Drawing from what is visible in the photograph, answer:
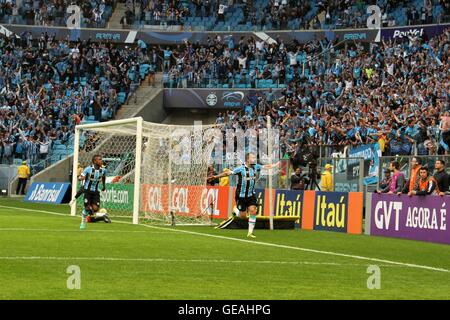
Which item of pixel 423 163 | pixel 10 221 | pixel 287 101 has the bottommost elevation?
pixel 10 221

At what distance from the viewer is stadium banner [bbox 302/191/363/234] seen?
27250mm

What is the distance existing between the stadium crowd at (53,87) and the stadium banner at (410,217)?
25214mm

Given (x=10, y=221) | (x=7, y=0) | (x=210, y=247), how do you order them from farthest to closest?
(x=7, y=0) → (x=10, y=221) → (x=210, y=247)

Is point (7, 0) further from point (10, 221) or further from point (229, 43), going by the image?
point (10, 221)

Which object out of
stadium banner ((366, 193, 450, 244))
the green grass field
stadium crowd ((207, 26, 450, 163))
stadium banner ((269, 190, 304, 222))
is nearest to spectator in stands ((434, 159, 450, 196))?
stadium banner ((366, 193, 450, 244))

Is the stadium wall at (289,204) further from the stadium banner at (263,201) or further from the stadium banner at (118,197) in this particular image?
the stadium banner at (118,197)

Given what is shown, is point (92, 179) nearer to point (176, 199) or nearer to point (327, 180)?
point (176, 199)

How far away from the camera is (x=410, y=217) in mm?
24844

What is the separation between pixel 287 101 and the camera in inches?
1827

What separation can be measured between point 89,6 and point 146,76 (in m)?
7.53

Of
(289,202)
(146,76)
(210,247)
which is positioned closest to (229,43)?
(146,76)

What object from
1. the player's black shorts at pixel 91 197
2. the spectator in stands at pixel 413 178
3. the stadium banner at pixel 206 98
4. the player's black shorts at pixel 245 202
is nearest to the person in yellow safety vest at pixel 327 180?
the spectator in stands at pixel 413 178

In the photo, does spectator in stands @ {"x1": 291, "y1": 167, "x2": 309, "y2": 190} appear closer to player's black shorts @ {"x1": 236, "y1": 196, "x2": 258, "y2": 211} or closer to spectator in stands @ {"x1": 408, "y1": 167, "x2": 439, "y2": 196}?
player's black shorts @ {"x1": 236, "y1": 196, "x2": 258, "y2": 211}

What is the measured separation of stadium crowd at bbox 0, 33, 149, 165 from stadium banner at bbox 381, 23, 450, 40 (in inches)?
567
